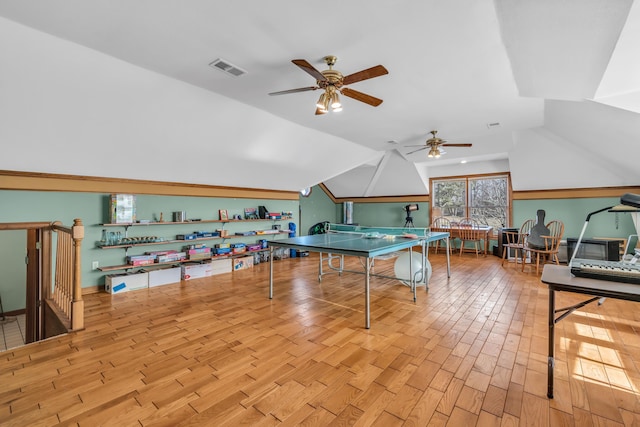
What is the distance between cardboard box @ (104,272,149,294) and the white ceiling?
63.3 inches

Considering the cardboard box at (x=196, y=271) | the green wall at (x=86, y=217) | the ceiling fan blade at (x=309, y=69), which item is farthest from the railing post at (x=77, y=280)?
the ceiling fan blade at (x=309, y=69)

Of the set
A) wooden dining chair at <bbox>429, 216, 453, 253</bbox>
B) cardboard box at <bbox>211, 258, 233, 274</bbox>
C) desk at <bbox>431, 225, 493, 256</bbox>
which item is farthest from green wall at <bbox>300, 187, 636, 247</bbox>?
cardboard box at <bbox>211, 258, 233, 274</bbox>

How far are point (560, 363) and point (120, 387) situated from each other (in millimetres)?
3374

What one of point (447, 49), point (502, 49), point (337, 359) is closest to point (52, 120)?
point (337, 359)

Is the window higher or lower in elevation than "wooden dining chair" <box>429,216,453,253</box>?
higher

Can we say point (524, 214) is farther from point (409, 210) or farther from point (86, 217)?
point (86, 217)

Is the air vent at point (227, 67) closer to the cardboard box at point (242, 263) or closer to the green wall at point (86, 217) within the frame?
the green wall at point (86, 217)

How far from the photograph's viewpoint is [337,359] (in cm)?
237

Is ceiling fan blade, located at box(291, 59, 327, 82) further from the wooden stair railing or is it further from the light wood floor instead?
the wooden stair railing

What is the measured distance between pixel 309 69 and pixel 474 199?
290 inches

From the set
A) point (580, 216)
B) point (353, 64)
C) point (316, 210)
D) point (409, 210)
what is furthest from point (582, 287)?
point (316, 210)

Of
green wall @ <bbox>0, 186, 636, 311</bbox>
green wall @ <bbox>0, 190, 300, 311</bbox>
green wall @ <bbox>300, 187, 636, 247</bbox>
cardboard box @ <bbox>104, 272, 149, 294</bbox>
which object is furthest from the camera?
green wall @ <bbox>300, 187, 636, 247</bbox>

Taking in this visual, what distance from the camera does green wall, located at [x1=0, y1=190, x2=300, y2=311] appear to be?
389cm

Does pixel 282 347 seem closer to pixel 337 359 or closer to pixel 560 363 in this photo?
pixel 337 359
